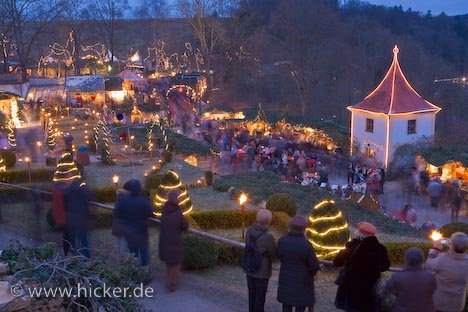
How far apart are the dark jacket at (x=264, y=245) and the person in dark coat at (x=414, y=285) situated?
44.9 inches

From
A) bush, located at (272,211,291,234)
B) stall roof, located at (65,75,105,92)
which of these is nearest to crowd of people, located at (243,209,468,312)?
bush, located at (272,211,291,234)

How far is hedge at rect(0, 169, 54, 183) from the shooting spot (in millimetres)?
13172

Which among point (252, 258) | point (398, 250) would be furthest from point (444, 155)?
point (252, 258)

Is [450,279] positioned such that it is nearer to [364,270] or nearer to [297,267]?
[364,270]

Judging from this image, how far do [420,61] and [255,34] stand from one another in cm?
1424

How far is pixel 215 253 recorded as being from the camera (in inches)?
292

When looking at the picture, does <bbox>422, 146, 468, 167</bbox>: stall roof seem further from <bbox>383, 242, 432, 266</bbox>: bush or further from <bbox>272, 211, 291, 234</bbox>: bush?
<bbox>383, 242, 432, 266</bbox>: bush

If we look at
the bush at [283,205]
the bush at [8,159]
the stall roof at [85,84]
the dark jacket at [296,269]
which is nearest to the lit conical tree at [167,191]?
the bush at [283,205]

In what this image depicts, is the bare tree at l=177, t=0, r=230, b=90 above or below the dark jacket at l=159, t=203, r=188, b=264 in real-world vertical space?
above

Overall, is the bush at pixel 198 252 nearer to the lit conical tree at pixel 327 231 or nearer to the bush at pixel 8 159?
the lit conical tree at pixel 327 231

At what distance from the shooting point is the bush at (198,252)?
7074mm

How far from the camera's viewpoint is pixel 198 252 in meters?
7.11

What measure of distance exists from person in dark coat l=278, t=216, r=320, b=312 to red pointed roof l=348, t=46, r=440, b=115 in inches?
791

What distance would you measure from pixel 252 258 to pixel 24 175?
33.4ft
